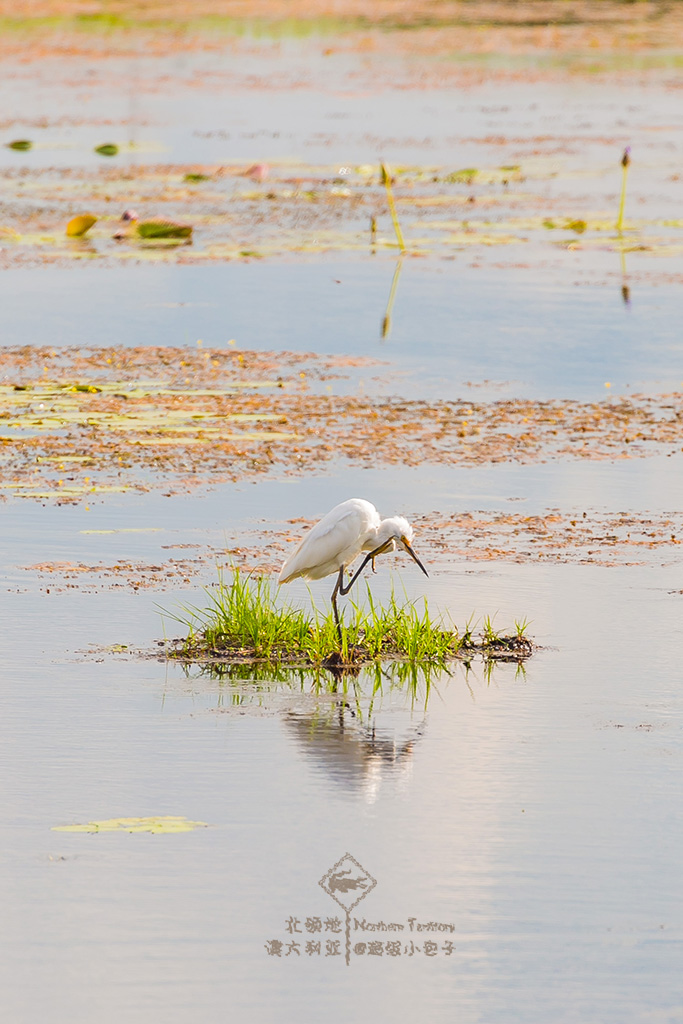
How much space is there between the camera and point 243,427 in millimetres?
12867

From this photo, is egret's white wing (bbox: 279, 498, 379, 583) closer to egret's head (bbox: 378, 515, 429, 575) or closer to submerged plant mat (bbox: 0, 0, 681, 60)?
egret's head (bbox: 378, 515, 429, 575)

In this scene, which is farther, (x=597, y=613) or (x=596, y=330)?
(x=596, y=330)

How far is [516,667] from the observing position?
807cm

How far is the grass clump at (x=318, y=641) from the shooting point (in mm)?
8047

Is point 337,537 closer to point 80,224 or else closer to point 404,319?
point 404,319

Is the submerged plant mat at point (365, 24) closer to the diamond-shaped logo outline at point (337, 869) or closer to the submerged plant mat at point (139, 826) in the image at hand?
the submerged plant mat at point (139, 826)

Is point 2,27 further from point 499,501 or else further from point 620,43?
point 499,501

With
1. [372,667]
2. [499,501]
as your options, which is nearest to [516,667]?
[372,667]

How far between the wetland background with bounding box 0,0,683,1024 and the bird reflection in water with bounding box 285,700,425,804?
0.7 inches

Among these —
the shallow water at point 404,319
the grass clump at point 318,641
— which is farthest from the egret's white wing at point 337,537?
the shallow water at point 404,319

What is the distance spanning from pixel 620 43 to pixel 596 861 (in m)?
45.1

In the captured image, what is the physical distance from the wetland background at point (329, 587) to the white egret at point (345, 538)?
0.62 m

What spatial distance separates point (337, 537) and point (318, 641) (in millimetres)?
526

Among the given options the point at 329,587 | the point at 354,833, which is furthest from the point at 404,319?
the point at 354,833
